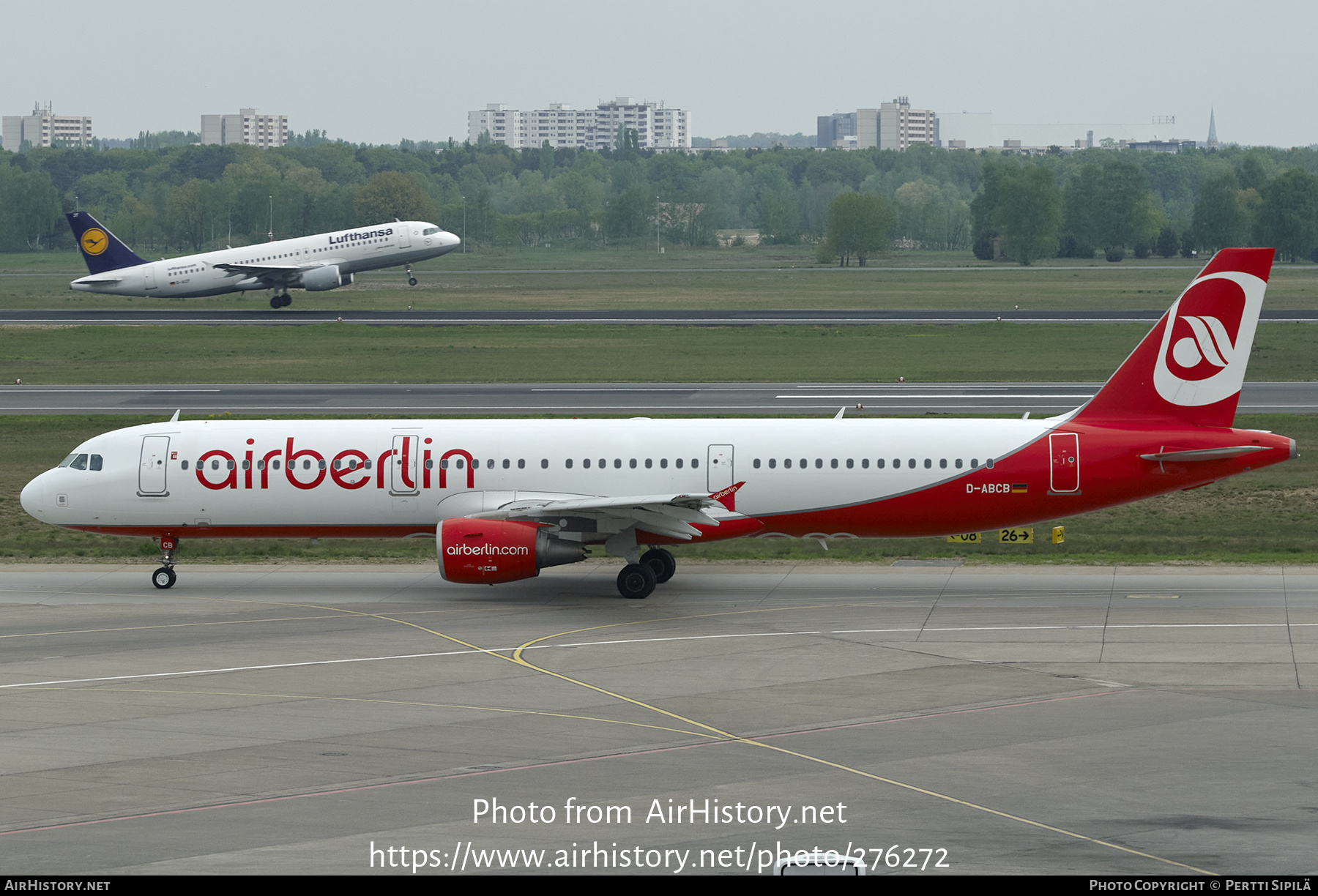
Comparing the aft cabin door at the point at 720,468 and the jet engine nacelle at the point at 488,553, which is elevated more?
the aft cabin door at the point at 720,468

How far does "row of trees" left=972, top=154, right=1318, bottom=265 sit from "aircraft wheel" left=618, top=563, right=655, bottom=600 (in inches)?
5742

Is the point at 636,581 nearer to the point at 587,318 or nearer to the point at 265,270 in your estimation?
the point at 587,318

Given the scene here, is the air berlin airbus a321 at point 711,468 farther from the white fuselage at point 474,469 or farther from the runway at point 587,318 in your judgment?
the runway at point 587,318

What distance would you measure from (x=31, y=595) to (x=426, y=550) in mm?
10365

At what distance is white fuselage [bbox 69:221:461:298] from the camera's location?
108 m

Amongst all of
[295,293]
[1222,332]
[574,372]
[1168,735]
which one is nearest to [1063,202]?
[295,293]

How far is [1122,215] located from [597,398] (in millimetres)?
139629

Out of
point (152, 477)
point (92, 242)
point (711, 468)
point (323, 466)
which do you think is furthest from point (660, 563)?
point (92, 242)

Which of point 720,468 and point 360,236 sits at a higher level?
point 360,236

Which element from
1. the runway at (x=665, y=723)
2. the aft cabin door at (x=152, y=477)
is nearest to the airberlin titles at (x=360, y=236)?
the runway at (x=665, y=723)

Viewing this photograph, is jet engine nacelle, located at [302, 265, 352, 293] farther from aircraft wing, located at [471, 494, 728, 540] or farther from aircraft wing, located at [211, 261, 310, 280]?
aircraft wing, located at [471, 494, 728, 540]

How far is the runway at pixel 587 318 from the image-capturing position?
9494 cm

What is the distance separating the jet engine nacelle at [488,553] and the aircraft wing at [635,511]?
84 cm

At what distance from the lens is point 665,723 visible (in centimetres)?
2255
